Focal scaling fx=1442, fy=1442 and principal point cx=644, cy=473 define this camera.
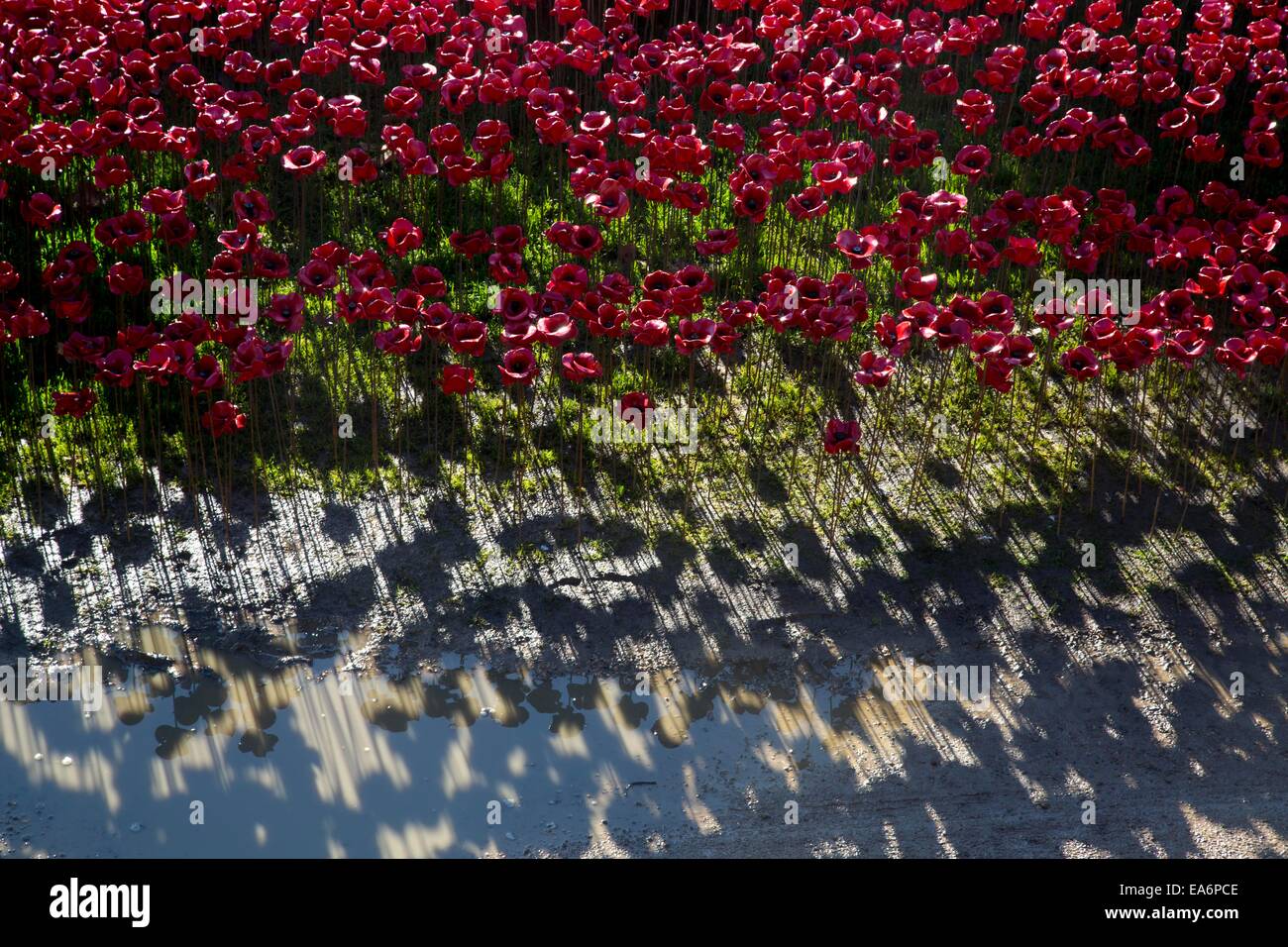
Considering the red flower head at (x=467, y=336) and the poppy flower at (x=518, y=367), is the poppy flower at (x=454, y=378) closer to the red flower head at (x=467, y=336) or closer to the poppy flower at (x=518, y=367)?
the red flower head at (x=467, y=336)

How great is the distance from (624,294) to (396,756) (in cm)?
218

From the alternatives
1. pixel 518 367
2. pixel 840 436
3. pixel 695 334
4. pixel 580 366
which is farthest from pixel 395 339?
pixel 840 436

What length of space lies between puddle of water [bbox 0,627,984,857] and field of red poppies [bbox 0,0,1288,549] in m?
1.16

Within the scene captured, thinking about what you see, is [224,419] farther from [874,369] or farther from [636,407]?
[874,369]

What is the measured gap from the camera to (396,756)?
5.13m

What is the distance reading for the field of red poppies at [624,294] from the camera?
240 inches

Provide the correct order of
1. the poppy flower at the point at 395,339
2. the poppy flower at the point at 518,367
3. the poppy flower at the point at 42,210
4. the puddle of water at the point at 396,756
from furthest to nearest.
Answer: the poppy flower at the point at 42,210 → the poppy flower at the point at 395,339 → the poppy flower at the point at 518,367 → the puddle of water at the point at 396,756

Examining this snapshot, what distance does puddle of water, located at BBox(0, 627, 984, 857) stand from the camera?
4828 millimetres

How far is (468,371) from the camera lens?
6066 mm

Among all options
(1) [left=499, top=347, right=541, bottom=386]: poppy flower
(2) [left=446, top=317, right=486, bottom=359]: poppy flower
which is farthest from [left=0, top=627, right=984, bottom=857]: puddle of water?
(2) [left=446, top=317, right=486, bottom=359]: poppy flower

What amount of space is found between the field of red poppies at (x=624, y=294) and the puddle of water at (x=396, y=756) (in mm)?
1159

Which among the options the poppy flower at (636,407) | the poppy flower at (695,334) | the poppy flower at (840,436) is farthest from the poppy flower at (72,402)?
the poppy flower at (840,436)

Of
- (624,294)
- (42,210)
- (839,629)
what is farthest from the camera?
(42,210)
